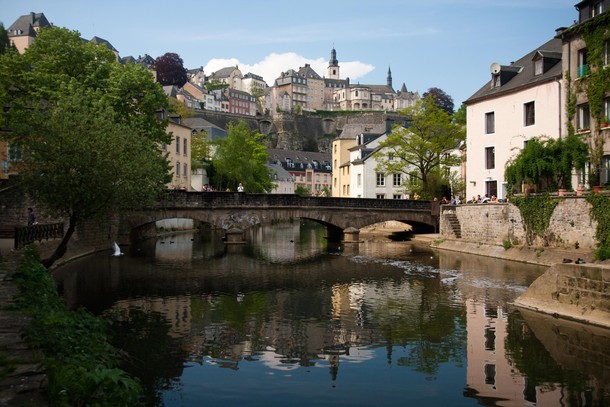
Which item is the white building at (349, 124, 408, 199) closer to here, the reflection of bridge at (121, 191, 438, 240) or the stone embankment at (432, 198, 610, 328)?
the reflection of bridge at (121, 191, 438, 240)

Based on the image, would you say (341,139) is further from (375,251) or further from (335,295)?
(335,295)

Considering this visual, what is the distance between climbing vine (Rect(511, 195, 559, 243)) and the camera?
110ft

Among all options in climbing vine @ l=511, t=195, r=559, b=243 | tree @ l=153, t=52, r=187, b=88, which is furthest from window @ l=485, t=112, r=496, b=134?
tree @ l=153, t=52, r=187, b=88

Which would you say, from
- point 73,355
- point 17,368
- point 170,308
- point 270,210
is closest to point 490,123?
point 270,210

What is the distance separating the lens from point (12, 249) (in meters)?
25.9

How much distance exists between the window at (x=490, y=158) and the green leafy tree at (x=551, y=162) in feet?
30.5

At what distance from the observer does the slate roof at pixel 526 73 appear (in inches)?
1531

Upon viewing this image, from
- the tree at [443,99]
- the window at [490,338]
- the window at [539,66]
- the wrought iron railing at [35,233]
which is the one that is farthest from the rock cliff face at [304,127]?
the window at [490,338]

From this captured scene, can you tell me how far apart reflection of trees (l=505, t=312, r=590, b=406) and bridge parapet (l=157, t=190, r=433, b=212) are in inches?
1173

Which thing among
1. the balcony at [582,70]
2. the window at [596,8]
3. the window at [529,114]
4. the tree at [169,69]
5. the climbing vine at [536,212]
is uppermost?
the tree at [169,69]

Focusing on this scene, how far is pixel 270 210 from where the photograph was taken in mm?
49250

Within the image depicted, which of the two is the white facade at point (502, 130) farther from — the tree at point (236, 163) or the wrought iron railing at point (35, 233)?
the tree at point (236, 163)

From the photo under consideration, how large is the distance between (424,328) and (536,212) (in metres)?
19.6

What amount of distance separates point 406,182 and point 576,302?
50835mm
